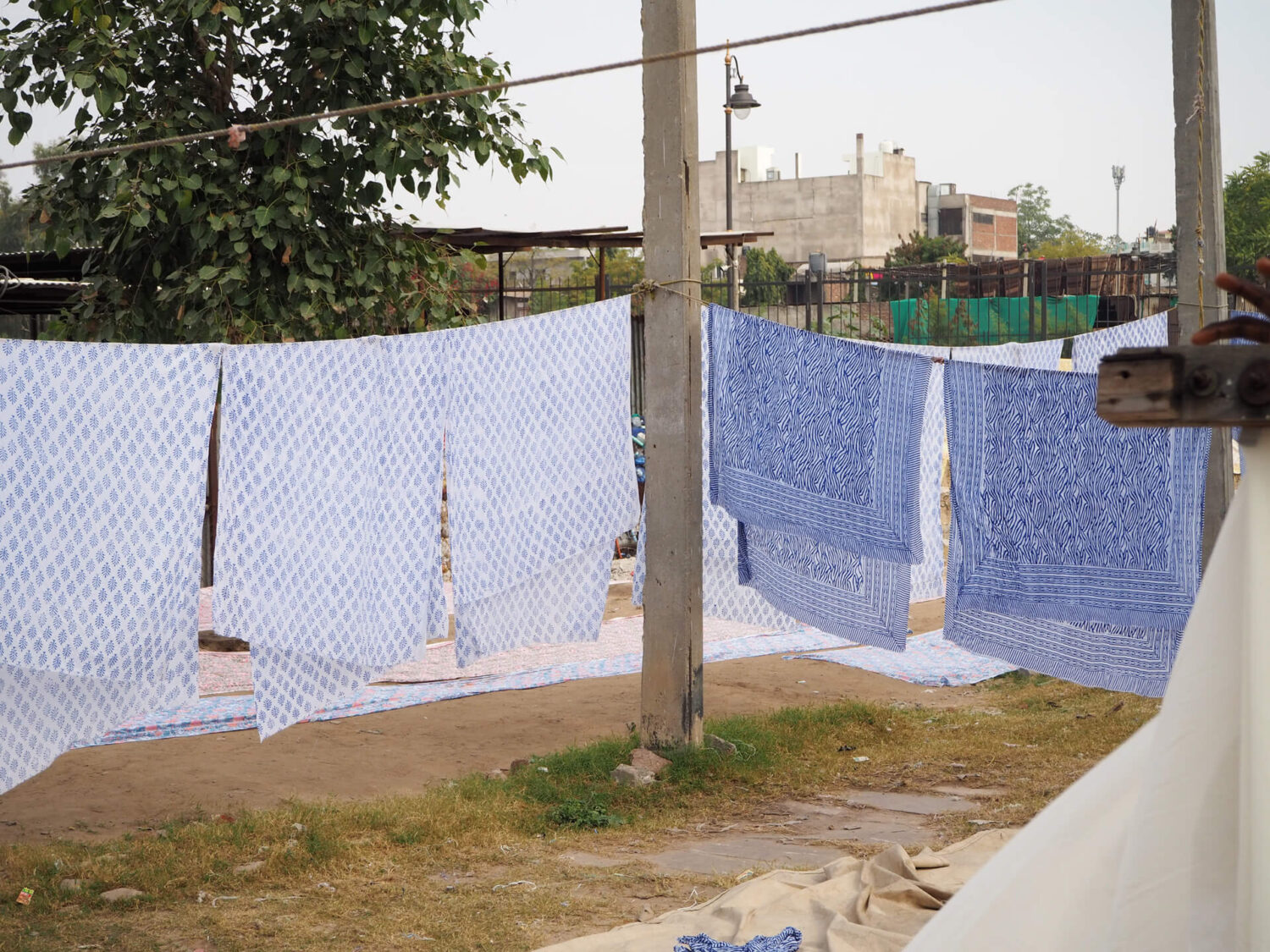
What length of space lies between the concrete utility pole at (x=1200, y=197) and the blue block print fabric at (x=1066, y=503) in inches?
23.4

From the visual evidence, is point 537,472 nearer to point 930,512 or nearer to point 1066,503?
point 1066,503

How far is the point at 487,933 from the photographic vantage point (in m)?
3.53

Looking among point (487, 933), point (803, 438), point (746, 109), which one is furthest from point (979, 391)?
point (746, 109)

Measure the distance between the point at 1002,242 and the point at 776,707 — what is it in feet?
169

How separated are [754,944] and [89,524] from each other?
7.97 ft

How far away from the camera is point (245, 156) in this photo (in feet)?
24.1

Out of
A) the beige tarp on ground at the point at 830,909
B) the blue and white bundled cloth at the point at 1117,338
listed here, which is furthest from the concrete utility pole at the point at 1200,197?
the beige tarp on ground at the point at 830,909

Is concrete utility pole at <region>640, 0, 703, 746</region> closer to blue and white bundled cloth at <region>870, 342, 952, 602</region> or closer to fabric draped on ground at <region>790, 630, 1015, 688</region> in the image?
blue and white bundled cloth at <region>870, 342, 952, 602</region>

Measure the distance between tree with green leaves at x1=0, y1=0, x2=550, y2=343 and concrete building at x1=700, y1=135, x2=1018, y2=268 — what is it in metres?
34.7

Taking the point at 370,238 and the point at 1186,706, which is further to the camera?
the point at 370,238

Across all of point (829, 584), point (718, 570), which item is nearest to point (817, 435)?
point (829, 584)

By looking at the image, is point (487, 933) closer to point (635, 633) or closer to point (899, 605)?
point (899, 605)

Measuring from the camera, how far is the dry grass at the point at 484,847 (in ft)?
11.8

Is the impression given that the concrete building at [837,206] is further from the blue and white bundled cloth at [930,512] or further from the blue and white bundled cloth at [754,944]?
the blue and white bundled cloth at [754,944]
